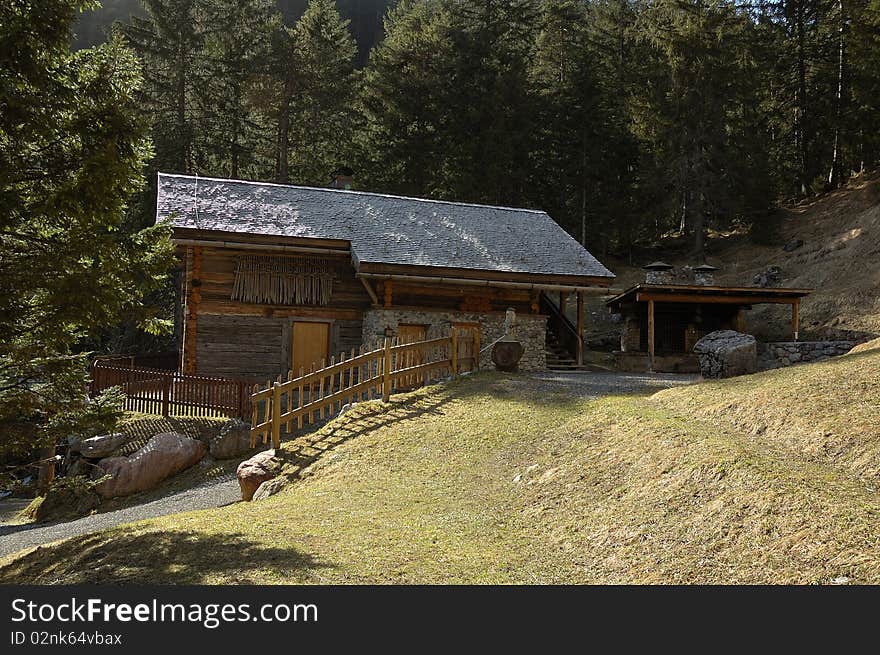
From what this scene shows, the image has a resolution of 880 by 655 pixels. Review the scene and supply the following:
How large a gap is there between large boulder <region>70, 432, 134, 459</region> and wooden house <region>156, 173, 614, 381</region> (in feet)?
14.5

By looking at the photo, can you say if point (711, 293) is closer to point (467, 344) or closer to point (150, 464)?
point (467, 344)

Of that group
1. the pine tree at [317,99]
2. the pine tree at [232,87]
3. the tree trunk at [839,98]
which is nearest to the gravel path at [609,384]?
the pine tree at [317,99]

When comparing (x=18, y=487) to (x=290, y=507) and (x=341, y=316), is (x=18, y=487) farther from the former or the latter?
(x=341, y=316)

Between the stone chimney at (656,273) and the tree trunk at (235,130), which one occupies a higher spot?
the tree trunk at (235,130)

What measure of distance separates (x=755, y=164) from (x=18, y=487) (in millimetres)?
38458

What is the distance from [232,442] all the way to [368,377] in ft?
11.6

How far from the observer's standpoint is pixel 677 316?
29.0 meters

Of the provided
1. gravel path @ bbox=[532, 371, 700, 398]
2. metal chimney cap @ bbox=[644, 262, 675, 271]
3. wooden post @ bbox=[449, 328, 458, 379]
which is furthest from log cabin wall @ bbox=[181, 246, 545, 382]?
metal chimney cap @ bbox=[644, 262, 675, 271]

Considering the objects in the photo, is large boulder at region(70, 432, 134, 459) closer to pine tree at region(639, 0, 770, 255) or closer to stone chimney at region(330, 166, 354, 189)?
stone chimney at region(330, 166, 354, 189)

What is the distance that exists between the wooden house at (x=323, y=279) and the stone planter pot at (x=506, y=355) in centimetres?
197

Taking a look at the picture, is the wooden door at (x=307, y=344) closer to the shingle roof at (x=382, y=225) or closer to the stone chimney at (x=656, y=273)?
the shingle roof at (x=382, y=225)

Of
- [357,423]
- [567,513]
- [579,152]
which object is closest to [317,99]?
[579,152]

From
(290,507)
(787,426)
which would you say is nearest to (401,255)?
(290,507)

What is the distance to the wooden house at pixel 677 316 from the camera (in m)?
24.1
